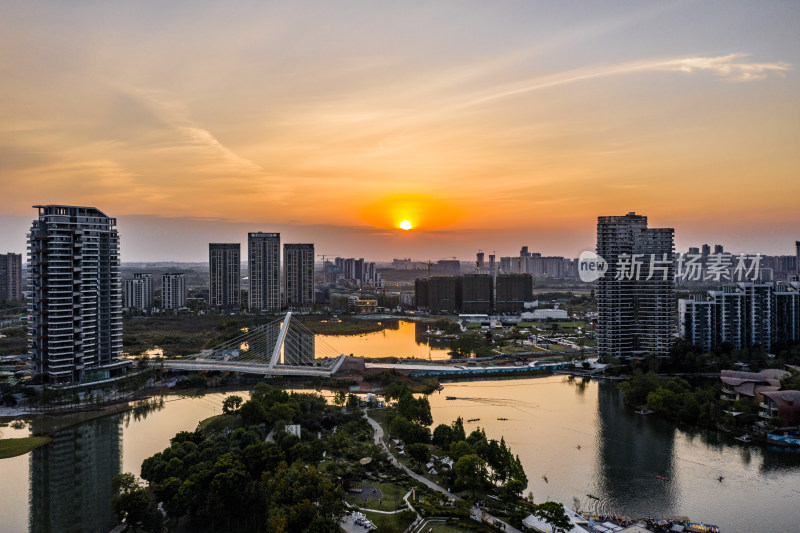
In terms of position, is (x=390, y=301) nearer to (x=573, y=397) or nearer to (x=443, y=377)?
(x=443, y=377)

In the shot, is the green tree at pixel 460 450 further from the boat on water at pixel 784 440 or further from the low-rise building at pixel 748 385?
the low-rise building at pixel 748 385

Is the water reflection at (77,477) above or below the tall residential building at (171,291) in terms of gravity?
below

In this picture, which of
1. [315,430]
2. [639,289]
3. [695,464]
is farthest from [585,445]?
[639,289]

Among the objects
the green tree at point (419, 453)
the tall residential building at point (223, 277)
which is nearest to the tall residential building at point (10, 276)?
the tall residential building at point (223, 277)

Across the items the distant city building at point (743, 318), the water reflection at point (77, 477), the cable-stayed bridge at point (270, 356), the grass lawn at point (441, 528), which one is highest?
the distant city building at point (743, 318)

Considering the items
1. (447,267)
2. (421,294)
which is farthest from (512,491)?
(447,267)

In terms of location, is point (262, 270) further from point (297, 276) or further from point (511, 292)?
point (511, 292)
